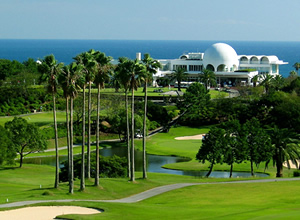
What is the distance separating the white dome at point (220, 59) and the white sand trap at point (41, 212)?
502ft

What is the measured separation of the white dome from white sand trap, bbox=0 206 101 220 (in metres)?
153

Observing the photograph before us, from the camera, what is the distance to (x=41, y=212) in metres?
40.3

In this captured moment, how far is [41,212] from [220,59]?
510 ft

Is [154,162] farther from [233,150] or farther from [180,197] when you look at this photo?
[180,197]

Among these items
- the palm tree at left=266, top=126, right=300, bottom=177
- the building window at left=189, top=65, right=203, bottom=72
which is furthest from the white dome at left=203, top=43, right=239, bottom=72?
the palm tree at left=266, top=126, right=300, bottom=177

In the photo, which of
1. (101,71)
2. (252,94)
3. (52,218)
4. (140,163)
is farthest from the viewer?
(252,94)

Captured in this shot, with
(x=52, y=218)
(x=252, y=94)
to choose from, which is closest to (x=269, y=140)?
(x=52, y=218)

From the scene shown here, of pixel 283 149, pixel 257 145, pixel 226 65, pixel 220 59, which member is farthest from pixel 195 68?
pixel 283 149

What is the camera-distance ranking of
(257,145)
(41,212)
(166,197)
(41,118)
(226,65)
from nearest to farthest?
(41,212) < (166,197) < (257,145) < (41,118) < (226,65)

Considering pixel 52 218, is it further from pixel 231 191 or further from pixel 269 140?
pixel 269 140

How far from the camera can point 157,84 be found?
185 meters

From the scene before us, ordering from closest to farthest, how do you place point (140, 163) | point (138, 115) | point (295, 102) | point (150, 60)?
point (150, 60) < point (140, 163) < point (138, 115) < point (295, 102)

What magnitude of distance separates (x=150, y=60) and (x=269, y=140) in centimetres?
2085

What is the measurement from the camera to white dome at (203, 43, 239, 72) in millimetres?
191250
